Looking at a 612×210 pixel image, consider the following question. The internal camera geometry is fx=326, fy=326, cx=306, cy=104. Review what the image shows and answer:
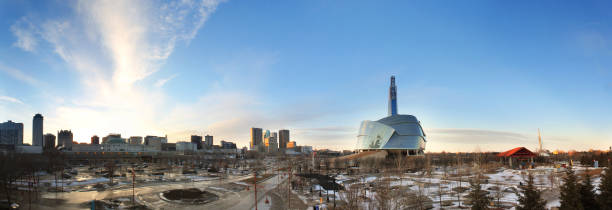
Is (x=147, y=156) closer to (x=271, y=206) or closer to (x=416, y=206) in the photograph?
(x=271, y=206)

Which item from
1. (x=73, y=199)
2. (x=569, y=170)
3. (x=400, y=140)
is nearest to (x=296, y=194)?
(x=73, y=199)

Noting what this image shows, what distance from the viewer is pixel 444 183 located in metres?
47.6

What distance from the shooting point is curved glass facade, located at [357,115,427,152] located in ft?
408

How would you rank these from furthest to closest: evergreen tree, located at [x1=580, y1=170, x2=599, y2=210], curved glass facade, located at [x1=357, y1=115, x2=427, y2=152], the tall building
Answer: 1. curved glass facade, located at [x1=357, y1=115, x2=427, y2=152]
2. the tall building
3. evergreen tree, located at [x1=580, y1=170, x2=599, y2=210]

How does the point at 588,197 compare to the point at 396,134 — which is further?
the point at 396,134

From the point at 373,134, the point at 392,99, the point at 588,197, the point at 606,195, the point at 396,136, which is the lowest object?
the point at 588,197

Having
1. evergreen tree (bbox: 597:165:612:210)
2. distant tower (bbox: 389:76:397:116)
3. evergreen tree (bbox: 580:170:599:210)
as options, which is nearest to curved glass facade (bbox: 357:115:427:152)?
distant tower (bbox: 389:76:397:116)

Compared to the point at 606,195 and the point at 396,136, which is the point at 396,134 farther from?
the point at 606,195

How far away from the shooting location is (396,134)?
4998 inches

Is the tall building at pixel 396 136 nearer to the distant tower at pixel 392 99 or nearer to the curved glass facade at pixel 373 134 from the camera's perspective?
the curved glass facade at pixel 373 134

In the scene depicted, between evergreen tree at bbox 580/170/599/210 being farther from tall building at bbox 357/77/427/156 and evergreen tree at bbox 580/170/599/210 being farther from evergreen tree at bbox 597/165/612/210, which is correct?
tall building at bbox 357/77/427/156

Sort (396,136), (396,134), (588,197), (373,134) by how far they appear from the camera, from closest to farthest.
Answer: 1. (588,197)
2. (396,136)
3. (396,134)
4. (373,134)

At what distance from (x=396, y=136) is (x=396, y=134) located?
2.67 feet

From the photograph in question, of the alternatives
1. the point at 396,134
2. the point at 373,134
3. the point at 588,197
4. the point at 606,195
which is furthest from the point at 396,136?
the point at 606,195
